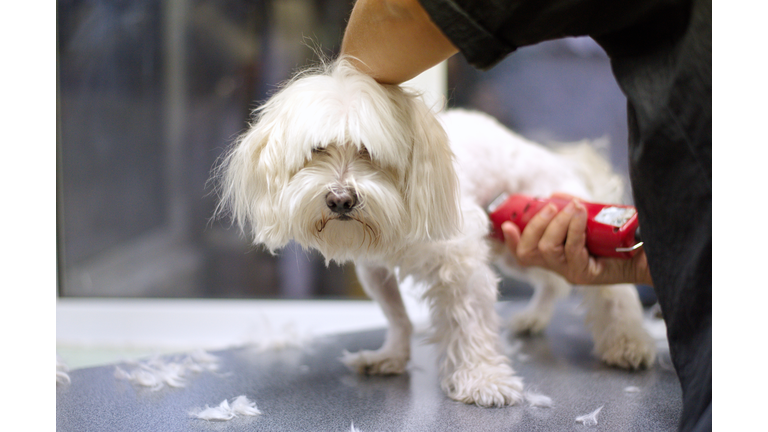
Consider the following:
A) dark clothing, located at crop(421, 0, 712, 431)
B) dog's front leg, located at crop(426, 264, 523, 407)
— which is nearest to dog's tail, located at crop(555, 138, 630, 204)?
dog's front leg, located at crop(426, 264, 523, 407)

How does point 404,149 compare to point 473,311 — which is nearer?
point 404,149

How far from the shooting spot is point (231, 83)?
5.13ft

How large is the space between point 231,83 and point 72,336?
34.9 inches

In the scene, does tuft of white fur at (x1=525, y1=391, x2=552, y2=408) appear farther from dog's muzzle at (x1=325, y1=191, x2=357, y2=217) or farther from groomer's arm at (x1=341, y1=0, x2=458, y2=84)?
groomer's arm at (x1=341, y1=0, x2=458, y2=84)

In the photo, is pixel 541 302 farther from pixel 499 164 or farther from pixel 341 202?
pixel 341 202

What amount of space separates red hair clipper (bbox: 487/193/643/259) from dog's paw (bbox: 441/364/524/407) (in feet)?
0.89

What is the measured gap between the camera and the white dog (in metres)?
0.69

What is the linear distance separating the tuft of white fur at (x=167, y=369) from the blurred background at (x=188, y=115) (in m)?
0.51

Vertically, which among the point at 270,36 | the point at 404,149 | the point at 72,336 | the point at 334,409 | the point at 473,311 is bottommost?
the point at 72,336

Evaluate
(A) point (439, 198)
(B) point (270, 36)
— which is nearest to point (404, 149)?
(A) point (439, 198)

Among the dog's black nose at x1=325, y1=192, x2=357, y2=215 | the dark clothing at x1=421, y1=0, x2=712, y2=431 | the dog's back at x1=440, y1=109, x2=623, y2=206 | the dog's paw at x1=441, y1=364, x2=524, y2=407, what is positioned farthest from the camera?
the dog's back at x1=440, y1=109, x2=623, y2=206

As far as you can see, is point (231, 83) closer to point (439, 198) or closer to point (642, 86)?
point (439, 198)

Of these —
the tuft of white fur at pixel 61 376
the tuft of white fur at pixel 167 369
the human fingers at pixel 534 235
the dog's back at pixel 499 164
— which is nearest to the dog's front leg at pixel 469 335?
the human fingers at pixel 534 235

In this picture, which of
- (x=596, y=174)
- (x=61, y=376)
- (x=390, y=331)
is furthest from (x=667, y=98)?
(x=61, y=376)
